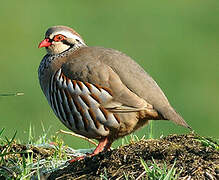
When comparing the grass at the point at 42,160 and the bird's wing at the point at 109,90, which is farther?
the bird's wing at the point at 109,90

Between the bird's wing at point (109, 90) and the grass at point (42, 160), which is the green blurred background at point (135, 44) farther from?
the grass at point (42, 160)

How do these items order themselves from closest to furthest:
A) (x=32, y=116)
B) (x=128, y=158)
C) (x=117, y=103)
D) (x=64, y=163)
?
(x=128, y=158) < (x=64, y=163) < (x=117, y=103) < (x=32, y=116)

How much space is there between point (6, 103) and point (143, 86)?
19.7 feet

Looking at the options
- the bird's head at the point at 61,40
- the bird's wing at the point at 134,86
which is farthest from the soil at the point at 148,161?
the bird's head at the point at 61,40

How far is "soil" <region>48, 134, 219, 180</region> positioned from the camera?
4.12 m

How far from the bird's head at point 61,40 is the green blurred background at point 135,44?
10.9 ft

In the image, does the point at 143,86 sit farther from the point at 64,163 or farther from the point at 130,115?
the point at 64,163

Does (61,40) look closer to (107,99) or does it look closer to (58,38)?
(58,38)

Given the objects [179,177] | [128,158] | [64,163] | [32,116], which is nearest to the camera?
[179,177]

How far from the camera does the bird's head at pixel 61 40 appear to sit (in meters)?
6.34

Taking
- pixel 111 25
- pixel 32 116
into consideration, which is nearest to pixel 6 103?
pixel 32 116

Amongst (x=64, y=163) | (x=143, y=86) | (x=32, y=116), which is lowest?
(x=32, y=116)

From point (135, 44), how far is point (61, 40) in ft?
25.9

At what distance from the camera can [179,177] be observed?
4.06m
